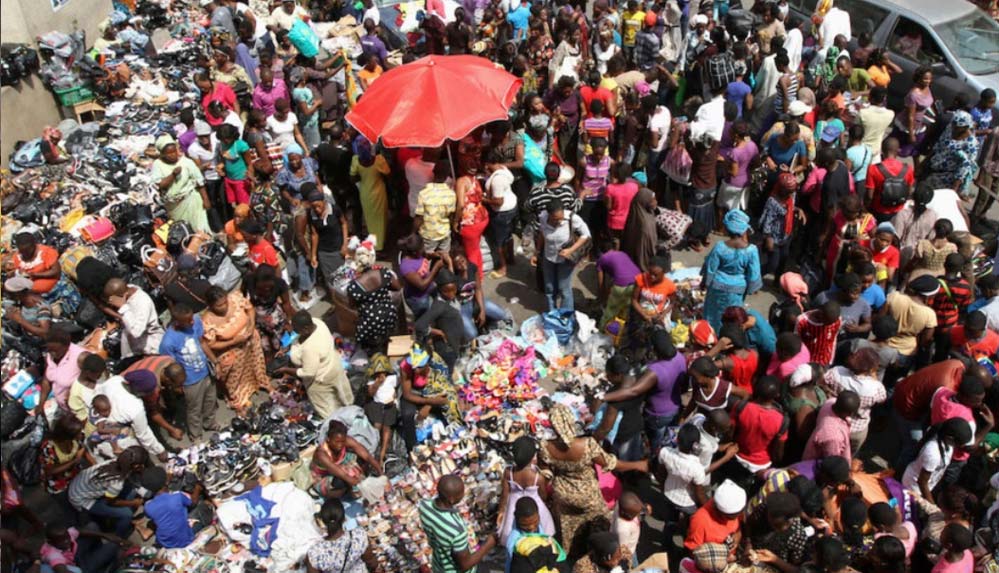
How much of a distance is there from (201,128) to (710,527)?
7376 millimetres

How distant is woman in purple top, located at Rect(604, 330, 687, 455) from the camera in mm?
6441

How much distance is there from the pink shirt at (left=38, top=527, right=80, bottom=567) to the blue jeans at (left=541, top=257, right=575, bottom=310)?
4906 millimetres

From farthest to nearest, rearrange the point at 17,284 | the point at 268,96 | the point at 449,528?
the point at 268,96
the point at 17,284
the point at 449,528

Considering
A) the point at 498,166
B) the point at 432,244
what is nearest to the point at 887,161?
the point at 498,166

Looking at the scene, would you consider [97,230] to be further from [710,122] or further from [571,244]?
[710,122]

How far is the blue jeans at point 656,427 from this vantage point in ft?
22.2

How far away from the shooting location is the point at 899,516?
5562 mm

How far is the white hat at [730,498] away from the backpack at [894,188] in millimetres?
4606

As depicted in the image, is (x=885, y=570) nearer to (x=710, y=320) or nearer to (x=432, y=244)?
(x=710, y=320)

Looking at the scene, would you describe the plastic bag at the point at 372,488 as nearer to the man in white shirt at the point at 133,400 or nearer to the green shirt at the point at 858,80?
the man in white shirt at the point at 133,400

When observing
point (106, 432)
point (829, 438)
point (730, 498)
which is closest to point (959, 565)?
point (829, 438)

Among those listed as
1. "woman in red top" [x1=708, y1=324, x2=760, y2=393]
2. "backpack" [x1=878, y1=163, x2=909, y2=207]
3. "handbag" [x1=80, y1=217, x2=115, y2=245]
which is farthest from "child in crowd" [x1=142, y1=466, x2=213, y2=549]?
"backpack" [x1=878, y1=163, x2=909, y2=207]

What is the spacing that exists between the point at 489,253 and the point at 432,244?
124 cm

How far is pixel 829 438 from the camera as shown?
5.95 m
